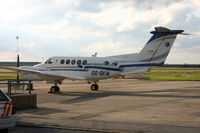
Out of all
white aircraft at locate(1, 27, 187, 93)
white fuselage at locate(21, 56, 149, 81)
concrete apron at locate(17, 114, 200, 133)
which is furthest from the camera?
white fuselage at locate(21, 56, 149, 81)

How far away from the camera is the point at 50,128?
12.1 m

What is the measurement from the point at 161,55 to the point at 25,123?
17.4 metres

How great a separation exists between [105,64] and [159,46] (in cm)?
506

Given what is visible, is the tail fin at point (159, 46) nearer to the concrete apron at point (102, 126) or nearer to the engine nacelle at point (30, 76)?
the engine nacelle at point (30, 76)

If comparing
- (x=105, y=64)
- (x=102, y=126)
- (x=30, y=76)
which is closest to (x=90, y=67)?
(x=105, y=64)

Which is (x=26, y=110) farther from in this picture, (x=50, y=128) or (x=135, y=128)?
(x=135, y=128)

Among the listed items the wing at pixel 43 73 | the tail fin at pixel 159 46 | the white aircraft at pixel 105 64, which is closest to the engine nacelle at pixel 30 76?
the white aircraft at pixel 105 64

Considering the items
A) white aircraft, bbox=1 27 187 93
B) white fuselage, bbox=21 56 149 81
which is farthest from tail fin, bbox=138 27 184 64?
white fuselage, bbox=21 56 149 81

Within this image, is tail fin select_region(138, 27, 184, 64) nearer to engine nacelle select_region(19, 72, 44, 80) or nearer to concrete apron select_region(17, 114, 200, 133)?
engine nacelle select_region(19, 72, 44, 80)

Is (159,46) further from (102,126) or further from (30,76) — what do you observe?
(102,126)

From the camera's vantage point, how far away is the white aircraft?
1090 inches

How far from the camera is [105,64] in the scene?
28781 millimetres

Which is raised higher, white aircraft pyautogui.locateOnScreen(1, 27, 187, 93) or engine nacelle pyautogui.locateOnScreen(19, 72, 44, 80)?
white aircraft pyautogui.locateOnScreen(1, 27, 187, 93)

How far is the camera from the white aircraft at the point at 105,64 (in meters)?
27.7
